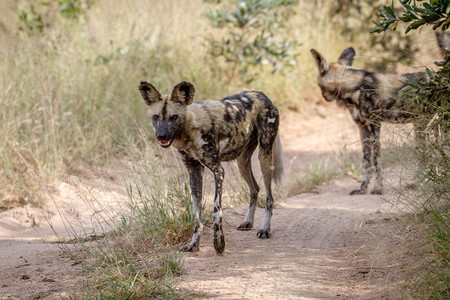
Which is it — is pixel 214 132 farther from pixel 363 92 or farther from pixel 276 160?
pixel 363 92

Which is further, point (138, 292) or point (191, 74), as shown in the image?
point (191, 74)

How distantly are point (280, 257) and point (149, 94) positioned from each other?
1398 mm

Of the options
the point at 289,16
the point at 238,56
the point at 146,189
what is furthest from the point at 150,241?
the point at 289,16

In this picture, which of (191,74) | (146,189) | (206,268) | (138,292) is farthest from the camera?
(191,74)

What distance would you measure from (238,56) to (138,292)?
21.6 feet

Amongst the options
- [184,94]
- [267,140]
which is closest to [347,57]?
[267,140]

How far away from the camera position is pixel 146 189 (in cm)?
445

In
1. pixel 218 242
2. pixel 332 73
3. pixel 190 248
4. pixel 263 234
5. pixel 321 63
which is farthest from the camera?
pixel 332 73

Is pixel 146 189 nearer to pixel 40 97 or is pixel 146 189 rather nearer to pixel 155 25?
pixel 40 97

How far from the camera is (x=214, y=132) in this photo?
4223 millimetres

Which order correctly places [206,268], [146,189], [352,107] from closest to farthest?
[206,268]
[146,189]
[352,107]

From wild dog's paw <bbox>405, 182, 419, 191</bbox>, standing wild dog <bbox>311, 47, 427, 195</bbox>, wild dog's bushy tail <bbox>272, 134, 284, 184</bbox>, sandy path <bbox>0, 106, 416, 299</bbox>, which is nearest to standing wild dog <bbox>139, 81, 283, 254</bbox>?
wild dog's bushy tail <bbox>272, 134, 284, 184</bbox>

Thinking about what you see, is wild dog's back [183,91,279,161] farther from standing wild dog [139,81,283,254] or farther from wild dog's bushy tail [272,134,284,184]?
wild dog's bushy tail [272,134,284,184]

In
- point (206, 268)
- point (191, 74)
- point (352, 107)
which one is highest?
point (191, 74)
